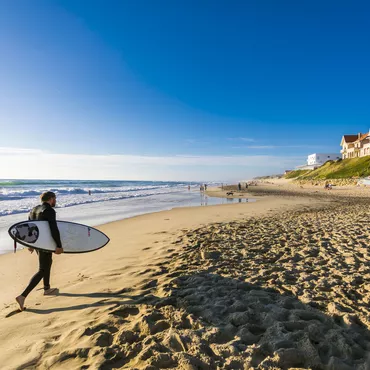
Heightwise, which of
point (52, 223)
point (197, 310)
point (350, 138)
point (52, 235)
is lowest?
point (197, 310)

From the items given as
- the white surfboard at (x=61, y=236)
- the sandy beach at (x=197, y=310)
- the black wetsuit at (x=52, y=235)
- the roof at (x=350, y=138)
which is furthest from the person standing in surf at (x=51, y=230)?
the roof at (x=350, y=138)

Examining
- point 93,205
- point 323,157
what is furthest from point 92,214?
point 323,157

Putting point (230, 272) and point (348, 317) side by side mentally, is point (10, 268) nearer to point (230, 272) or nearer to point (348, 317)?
point (230, 272)

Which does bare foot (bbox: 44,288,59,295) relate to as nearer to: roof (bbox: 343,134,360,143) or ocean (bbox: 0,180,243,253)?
ocean (bbox: 0,180,243,253)

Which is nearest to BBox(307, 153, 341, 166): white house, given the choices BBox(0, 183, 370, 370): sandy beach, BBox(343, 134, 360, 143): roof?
BBox(343, 134, 360, 143): roof

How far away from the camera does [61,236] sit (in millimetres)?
6156

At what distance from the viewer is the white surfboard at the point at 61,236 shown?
194 inches

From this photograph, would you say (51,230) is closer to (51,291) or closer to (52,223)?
(52,223)

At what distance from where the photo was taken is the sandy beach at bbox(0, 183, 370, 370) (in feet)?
9.62

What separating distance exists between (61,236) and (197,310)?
13.2ft

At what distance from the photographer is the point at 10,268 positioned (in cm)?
676

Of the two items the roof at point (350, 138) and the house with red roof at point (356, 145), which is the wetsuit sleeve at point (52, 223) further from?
the roof at point (350, 138)

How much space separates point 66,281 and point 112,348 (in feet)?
10.5

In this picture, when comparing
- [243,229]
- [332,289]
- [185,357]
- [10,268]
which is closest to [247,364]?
[185,357]
